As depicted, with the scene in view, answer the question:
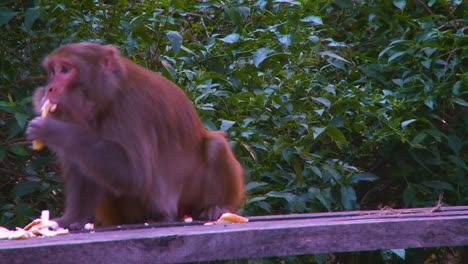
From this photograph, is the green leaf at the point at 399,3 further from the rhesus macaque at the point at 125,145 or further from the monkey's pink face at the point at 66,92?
the monkey's pink face at the point at 66,92

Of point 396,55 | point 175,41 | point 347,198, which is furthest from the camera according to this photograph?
point 396,55

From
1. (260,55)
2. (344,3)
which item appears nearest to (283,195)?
(260,55)

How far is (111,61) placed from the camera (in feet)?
13.0

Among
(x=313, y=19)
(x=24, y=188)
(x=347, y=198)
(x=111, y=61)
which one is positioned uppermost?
(x=111, y=61)

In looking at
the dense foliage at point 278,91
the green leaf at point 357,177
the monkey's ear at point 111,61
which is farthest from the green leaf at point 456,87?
the monkey's ear at point 111,61

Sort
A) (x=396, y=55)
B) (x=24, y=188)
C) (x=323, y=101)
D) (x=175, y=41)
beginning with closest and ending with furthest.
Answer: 1. (x=175, y=41)
2. (x=24, y=188)
3. (x=323, y=101)
4. (x=396, y=55)

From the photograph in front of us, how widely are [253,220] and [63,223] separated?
44.1 inches

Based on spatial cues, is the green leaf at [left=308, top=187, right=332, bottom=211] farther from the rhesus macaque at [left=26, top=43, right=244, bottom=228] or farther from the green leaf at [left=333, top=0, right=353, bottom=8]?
the green leaf at [left=333, top=0, right=353, bottom=8]

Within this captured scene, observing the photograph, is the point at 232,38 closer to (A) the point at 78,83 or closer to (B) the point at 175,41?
(B) the point at 175,41

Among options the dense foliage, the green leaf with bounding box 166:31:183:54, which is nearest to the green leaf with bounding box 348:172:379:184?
the dense foliage

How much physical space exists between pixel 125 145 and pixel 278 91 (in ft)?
5.39

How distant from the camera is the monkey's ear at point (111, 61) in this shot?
394 centimetres

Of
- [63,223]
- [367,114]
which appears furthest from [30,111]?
[367,114]

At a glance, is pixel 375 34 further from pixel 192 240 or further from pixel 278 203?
pixel 192 240
